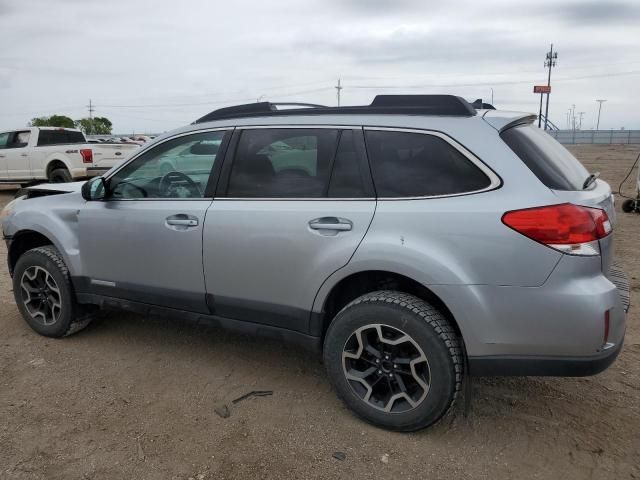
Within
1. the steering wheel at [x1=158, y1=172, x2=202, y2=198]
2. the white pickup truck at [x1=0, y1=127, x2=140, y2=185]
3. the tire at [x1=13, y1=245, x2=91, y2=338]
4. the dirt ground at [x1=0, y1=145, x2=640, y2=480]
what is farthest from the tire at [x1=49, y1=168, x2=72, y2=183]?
the steering wheel at [x1=158, y1=172, x2=202, y2=198]

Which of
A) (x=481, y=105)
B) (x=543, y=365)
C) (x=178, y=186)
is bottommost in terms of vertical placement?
(x=543, y=365)

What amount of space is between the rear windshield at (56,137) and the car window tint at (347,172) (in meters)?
12.7

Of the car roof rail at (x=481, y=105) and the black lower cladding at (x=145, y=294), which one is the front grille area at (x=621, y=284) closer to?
the car roof rail at (x=481, y=105)

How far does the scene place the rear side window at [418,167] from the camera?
268 cm

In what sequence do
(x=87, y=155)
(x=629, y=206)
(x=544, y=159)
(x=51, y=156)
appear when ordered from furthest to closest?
(x=51, y=156) → (x=87, y=155) → (x=629, y=206) → (x=544, y=159)

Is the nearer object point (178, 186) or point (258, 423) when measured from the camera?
point (258, 423)

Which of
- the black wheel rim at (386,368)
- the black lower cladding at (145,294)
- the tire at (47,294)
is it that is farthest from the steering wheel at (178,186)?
the black wheel rim at (386,368)

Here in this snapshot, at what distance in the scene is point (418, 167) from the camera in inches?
110

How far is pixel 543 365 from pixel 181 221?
2.23 metres

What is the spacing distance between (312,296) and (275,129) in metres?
1.06

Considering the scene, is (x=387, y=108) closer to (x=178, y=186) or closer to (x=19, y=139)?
(x=178, y=186)

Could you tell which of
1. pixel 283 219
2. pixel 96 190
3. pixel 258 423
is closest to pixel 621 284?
pixel 283 219

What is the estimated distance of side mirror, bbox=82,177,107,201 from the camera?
12.5ft

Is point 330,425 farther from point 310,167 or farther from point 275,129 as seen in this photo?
point 275,129
